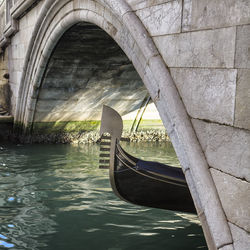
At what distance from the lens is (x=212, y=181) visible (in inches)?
83.0

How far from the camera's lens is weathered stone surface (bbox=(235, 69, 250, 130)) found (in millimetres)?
1864

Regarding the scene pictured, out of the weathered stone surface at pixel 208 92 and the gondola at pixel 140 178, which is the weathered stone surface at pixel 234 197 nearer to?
the weathered stone surface at pixel 208 92

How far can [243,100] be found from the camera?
1.89 m

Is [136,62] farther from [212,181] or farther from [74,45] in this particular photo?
[74,45]

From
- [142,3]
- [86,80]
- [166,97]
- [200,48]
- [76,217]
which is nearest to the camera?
[200,48]

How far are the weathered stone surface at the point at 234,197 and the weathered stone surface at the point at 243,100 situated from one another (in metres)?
0.28

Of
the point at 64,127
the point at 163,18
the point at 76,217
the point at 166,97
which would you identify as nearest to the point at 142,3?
the point at 163,18

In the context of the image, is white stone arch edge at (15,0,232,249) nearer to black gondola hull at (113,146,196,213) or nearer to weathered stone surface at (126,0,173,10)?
weathered stone surface at (126,0,173,10)

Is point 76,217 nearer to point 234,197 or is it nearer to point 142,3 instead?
point 142,3

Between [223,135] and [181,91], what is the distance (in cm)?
49

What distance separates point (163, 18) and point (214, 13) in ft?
1.90

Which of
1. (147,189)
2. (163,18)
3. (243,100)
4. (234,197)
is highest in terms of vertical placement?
(163,18)

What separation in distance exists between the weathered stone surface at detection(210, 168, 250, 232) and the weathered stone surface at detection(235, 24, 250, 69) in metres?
0.55

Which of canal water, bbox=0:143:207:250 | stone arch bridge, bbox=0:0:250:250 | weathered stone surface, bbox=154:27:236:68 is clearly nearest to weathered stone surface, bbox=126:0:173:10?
stone arch bridge, bbox=0:0:250:250
